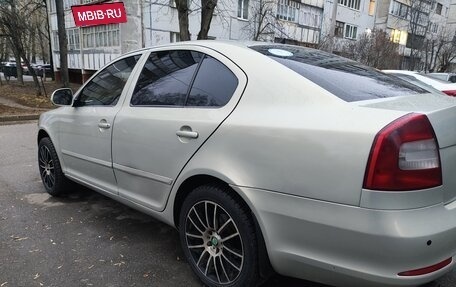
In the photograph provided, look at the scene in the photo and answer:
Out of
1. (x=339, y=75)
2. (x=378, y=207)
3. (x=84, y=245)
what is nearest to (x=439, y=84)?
(x=339, y=75)

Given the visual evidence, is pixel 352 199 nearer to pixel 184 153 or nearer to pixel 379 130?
pixel 379 130

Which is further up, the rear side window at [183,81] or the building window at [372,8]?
the building window at [372,8]

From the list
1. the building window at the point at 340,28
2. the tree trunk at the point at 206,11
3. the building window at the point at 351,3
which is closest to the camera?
the tree trunk at the point at 206,11

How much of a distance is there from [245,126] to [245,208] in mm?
484

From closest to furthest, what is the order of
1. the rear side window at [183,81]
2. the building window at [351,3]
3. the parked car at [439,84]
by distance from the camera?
the rear side window at [183,81] → the parked car at [439,84] → the building window at [351,3]

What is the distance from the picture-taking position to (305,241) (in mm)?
2090

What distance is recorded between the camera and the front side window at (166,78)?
9.37 ft

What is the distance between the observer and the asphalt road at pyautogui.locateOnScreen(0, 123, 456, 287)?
2818 mm

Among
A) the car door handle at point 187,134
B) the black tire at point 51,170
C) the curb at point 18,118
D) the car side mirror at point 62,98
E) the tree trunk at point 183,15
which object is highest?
the tree trunk at point 183,15

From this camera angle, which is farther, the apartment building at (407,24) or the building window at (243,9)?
the apartment building at (407,24)

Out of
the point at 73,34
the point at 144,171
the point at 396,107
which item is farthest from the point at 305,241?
the point at 73,34

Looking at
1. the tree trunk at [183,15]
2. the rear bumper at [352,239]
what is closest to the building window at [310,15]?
the tree trunk at [183,15]

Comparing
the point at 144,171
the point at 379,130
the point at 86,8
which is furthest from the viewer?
the point at 86,8

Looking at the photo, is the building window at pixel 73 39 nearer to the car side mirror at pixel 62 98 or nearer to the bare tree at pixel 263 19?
the bare tree at pixel 263 19
